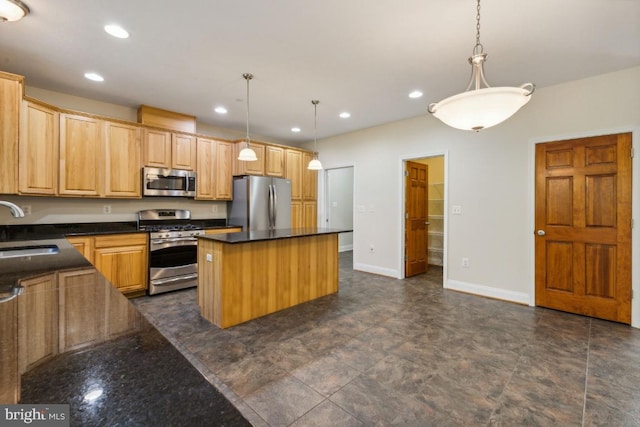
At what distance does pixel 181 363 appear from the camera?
60cm

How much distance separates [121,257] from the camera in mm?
3648

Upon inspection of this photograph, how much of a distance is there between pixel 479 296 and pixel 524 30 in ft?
10.1

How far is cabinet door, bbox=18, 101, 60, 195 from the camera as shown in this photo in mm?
3025

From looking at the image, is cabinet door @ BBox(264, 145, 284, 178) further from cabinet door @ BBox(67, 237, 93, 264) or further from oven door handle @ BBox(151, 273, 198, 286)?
cabinet door @ BBox(67, 237, 93, 264)

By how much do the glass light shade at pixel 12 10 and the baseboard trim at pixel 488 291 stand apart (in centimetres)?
519

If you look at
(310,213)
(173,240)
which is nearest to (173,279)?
(173,240)

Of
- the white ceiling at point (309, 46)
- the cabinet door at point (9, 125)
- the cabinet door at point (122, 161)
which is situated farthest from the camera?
the cabinet door at point (122, 161)

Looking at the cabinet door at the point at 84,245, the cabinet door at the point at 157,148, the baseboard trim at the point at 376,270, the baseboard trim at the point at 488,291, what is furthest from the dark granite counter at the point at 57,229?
the baseboard trim at the point at 488,291

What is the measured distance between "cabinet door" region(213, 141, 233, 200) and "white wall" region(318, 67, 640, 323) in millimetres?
2404

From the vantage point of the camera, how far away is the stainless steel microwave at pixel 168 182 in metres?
4.02

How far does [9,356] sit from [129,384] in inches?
11.2

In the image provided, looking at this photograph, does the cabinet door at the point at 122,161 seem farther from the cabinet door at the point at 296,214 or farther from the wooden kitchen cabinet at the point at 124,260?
the cabinet door at the point at 296,214

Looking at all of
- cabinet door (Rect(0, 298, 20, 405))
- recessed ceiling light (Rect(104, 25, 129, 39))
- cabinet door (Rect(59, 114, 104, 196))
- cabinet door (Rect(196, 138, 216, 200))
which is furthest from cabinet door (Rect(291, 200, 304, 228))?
cabinet door (Rect(0, 298, 20, 405))

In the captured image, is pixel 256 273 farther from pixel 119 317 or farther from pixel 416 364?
pixel 119 317
